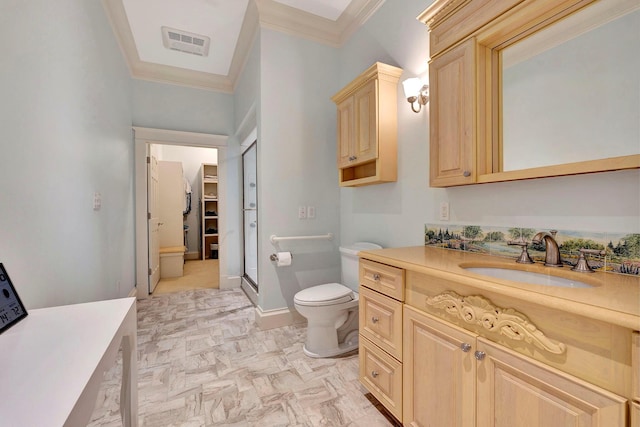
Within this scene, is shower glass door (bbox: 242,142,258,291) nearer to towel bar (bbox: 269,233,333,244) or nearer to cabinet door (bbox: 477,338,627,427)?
towel bar (bbox: 269,233,333,244)

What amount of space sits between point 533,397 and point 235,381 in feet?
5.31

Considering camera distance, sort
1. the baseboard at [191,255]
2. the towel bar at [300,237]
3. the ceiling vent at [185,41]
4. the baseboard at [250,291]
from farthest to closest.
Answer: the baseboard at [191,255] < the baseboard at [250,291] < the ceiling vent at [185,41] < the towel bar at [300,237]

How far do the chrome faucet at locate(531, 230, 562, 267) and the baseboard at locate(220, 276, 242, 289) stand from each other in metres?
3.55

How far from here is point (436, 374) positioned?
3.68 ft

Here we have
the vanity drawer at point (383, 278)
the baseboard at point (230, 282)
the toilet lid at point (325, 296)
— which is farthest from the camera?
the baseboard at point (230, 282)

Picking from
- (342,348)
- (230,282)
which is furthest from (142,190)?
(342,348)

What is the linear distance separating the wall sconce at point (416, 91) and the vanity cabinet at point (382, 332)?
3.67ft

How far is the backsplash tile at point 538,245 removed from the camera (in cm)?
99

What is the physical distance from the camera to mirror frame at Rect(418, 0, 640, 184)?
1.18m

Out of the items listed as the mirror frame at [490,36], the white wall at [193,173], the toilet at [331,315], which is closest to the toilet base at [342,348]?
the toilet at [331,315]

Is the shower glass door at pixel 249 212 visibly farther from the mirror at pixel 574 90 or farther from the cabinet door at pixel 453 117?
the mirror at pixel 574 90

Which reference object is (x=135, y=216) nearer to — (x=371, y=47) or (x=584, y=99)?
(x=371, y=47)

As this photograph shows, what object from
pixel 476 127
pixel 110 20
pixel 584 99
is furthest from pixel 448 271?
pixel 110 20

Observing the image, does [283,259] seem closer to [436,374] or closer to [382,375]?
[382,375]
